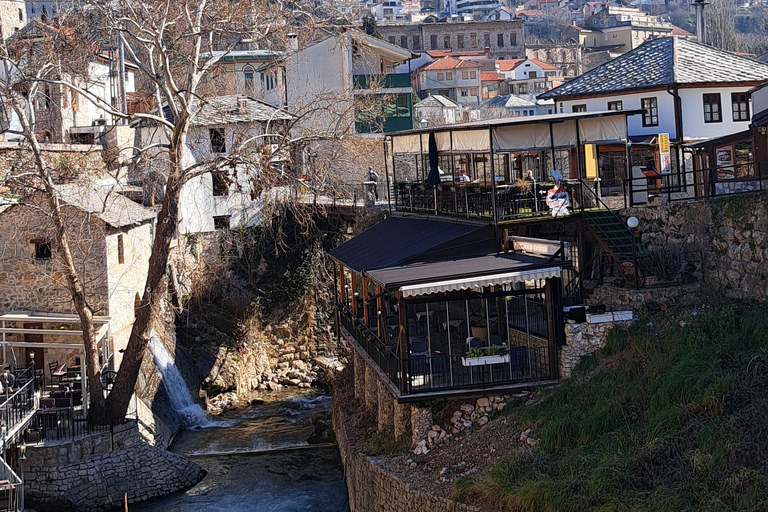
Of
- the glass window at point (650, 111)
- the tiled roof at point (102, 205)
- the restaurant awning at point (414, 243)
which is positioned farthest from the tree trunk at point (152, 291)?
the glass window at point (650, 111)

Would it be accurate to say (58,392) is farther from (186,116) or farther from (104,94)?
(104,94)

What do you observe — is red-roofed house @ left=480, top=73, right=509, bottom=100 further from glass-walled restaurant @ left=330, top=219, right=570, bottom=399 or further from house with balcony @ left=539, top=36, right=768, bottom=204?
glass-walled restaurant @ left=330, top=219, right=570, bottom=399

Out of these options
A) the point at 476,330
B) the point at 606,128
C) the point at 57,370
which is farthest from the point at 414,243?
the point at 57,370

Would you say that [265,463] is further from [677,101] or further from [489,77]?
[489,77]

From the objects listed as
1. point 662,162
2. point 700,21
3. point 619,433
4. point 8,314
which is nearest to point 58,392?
point 8,314

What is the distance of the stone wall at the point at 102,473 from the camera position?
22.3m

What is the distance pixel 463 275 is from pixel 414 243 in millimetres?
4202

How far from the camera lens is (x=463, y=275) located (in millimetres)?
18703

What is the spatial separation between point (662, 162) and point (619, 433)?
15816 mm

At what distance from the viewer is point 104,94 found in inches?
2140

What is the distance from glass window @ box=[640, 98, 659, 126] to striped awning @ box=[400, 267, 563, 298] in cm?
1707

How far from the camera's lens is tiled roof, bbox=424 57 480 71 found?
90875 millimetres

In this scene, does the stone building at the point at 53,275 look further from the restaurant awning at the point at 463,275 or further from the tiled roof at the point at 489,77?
the tiled roof at the point at 489,77

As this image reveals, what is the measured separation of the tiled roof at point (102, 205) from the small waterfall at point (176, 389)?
3.92 meters
